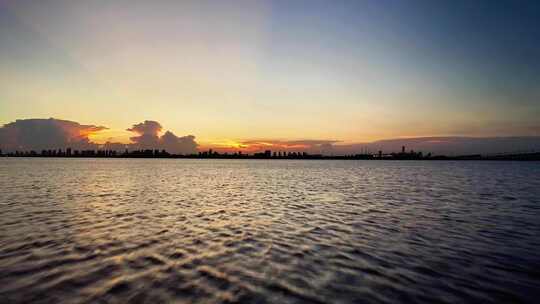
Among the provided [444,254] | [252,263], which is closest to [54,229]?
[252,263]

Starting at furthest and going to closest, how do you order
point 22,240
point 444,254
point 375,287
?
point 22,240
point 444,254
point 375,287

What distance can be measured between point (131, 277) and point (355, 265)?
8257mm

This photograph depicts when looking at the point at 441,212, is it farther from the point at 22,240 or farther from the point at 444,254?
the point at 22,240

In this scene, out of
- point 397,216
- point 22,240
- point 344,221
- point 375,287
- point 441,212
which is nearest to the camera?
point 375,287

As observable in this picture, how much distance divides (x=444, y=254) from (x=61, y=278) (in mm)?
15340

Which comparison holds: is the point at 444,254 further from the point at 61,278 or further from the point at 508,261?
the point at 61,278

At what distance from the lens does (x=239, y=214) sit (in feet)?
70.9

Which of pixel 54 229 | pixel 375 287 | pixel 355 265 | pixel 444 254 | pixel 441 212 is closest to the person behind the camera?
pixel 375 287

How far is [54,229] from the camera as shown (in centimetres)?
1623

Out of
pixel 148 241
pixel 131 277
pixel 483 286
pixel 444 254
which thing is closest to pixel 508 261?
pixel 444 254

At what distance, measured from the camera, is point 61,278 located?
9375 mm

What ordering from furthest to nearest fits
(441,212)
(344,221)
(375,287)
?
(441,212) < (344,221) < (375,287)

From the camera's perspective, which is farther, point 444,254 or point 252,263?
point 444,254

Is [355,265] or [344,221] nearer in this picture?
[355,265]
